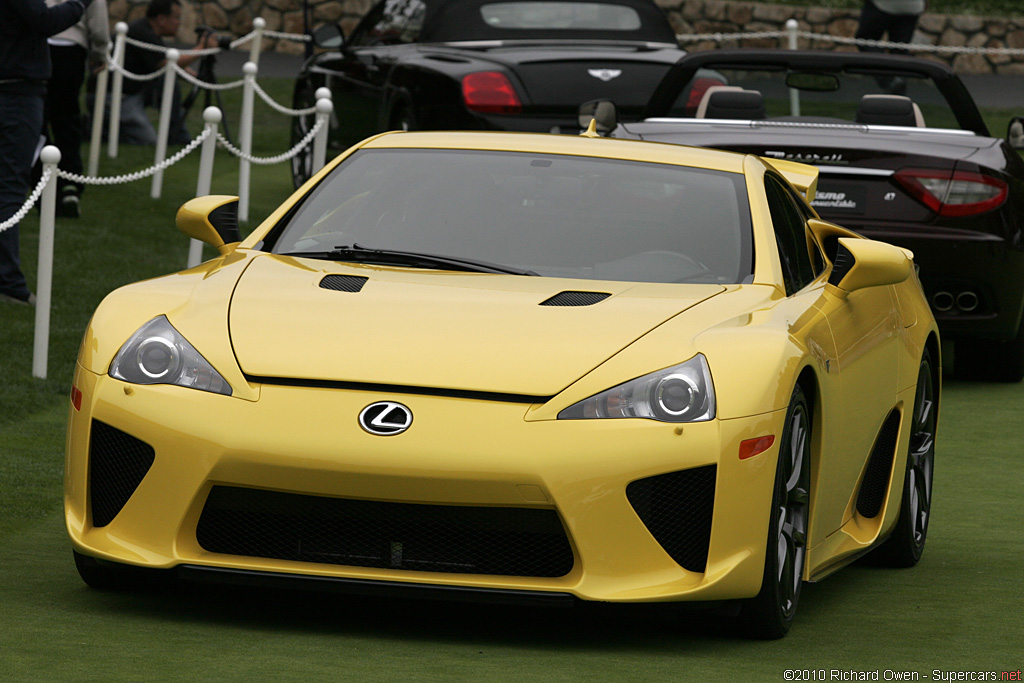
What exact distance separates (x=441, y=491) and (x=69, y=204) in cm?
1071

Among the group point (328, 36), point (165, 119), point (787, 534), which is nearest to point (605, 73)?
point (328, 36)

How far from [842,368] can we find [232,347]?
1.71 metres

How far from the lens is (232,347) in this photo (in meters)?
4.76

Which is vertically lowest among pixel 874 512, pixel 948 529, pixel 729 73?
pixel 729 73

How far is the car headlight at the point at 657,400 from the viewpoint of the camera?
4586 mm

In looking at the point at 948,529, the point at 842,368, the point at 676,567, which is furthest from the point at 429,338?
the point at 948,529

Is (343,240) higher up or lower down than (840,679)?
higher up

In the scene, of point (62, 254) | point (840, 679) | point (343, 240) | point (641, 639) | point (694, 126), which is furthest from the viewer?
point (62, 254)

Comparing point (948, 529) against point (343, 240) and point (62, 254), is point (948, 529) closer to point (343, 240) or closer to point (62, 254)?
point (343, 240)

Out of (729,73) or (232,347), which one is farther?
(729,73)

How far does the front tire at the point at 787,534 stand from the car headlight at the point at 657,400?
245mm

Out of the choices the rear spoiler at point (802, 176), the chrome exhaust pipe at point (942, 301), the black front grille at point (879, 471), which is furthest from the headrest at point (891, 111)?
the black front grille at point (879, 471)

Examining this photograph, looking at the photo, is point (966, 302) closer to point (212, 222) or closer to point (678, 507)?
point (212, 222)

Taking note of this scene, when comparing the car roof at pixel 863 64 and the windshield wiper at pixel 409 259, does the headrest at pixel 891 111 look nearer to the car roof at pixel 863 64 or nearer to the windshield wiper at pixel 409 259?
the car roof at pixel 863 64
